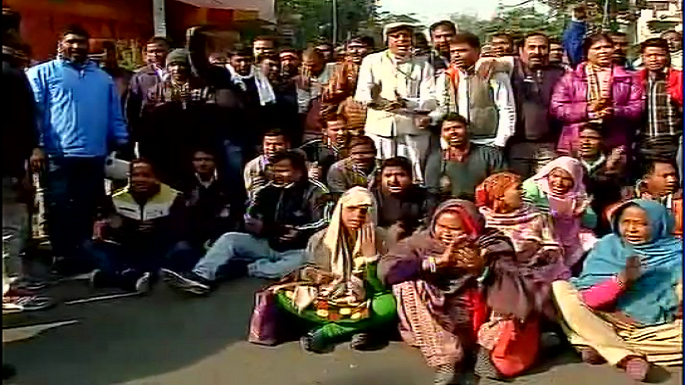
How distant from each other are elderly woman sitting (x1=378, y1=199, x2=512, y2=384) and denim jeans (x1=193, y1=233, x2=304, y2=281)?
944mm

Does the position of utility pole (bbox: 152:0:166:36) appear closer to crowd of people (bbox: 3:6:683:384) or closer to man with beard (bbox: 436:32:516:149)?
crowd of people (bbox: 3:6:683:384)

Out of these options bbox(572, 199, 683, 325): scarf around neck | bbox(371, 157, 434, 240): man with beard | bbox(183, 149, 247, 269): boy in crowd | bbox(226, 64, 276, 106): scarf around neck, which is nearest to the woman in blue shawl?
bbox(572, 199, 683, 325): scarf around neck

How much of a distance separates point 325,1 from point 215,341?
75.8 inches

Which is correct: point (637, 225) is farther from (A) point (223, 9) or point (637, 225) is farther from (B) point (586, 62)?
(A) point (223, 9)

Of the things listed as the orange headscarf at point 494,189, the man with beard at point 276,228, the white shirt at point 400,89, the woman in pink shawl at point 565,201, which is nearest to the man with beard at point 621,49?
the woman in pink shawl at point 565,201

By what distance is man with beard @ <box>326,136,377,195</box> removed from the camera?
4.75 m

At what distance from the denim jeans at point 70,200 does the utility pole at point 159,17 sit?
2.31 feet

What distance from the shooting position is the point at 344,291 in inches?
150

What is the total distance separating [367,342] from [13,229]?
5.23 ft

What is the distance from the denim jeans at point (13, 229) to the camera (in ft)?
13.7

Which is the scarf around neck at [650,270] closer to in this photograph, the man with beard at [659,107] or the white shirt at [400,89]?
the man with beard at [659,107]

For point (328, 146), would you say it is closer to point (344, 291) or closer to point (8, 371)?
point (344, 291)

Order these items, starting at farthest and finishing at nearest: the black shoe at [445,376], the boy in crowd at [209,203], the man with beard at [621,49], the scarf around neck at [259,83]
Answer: the scarf around neck at [259,83] < the boy in crowd at [209,203] < the man with beard at [621,49] < the black shoe at [445,376]

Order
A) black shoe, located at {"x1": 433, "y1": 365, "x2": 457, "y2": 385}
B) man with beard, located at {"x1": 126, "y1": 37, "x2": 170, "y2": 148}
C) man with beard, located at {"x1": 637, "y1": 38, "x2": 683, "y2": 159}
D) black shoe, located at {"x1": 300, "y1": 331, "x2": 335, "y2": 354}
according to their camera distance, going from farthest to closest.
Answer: man with beard, located at {"x1": 126, "y1": 37, "x2": 170, "y2": 148}, man with beard, located at {"x1": 637, "y1": 38, "x2": 683, "y2": 159}, black shoe, located at {"x1": 300, "y1": 331, "x2": 335, "y2": 354}, black shoe, located at {"x1": 433, "y1": 365, "x2": 457, "y2": 385}
